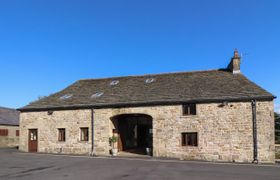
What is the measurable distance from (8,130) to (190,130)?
24174 millimetres

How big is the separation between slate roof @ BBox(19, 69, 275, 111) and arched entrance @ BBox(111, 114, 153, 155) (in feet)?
7.56

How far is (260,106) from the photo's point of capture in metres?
20.4

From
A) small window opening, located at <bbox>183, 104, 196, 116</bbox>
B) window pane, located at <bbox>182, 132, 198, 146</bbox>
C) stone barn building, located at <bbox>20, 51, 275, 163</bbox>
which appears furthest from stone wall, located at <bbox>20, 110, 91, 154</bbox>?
small window opening, located at <bbox>183, 104, 196, 116</bbox>

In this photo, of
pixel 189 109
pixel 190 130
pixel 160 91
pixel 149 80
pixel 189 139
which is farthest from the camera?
pixel 149 80

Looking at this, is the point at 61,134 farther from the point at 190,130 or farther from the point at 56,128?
the point at 190,130

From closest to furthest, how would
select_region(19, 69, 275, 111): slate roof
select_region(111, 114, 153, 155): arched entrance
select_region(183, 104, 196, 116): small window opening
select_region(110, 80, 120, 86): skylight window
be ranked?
1. select_region(19, 69, 275, 111): slate roof
2. select_region(183, 104, 196, 116): small window opening
3. select_region(111, 114, 153, 155): arched entrance
4. select_region(110, 80, 120, 86): skylight window

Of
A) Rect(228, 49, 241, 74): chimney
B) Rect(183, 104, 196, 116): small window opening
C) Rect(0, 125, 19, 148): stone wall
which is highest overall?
Rect(228, 49, 241, 74): chimney

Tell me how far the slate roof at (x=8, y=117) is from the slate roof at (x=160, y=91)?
12506mm

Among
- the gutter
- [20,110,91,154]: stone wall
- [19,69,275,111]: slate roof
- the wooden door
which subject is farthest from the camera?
the wooden door

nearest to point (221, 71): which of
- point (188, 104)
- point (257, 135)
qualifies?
point (188, 104)

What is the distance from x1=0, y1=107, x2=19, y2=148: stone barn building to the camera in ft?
116

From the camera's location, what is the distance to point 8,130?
36.6m

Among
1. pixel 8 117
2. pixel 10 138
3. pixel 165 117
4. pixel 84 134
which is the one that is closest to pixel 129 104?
pixel 165 117

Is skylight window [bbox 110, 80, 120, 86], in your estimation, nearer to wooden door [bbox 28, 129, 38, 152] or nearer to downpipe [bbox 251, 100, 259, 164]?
wooden door [bbox 28, 129, 38, 152]
